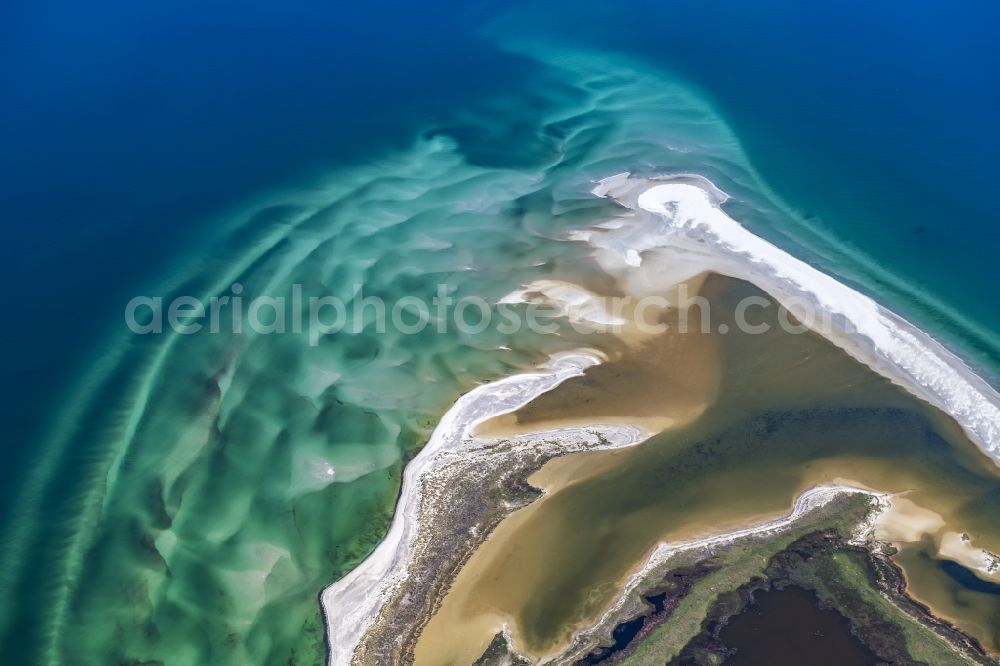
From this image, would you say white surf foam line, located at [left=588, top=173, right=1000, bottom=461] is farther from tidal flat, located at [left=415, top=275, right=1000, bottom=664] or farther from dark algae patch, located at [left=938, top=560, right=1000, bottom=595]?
dark algae patch, located at [left=938, top=560, right=1000, bottom=595]

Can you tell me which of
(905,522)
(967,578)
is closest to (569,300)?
A: (905,522)

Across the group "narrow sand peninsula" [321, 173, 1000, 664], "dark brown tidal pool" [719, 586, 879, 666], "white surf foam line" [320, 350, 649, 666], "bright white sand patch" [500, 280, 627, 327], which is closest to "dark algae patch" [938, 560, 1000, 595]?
"narrow sand peninsula" [321, 173, 1000, 664]

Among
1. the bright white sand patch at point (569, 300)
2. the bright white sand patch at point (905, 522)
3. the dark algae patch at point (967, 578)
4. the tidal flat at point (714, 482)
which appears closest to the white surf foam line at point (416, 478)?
the tidal flat at point (714, 482)

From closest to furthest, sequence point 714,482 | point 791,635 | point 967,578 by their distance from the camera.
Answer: point 791,635
point 967,578
point 714,482

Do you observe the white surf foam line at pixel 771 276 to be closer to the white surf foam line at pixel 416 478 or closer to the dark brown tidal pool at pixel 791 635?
the white surf foam line at pixel 416 478

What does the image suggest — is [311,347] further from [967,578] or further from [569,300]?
[967,578]

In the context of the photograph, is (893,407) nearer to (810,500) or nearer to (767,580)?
(810,500)
